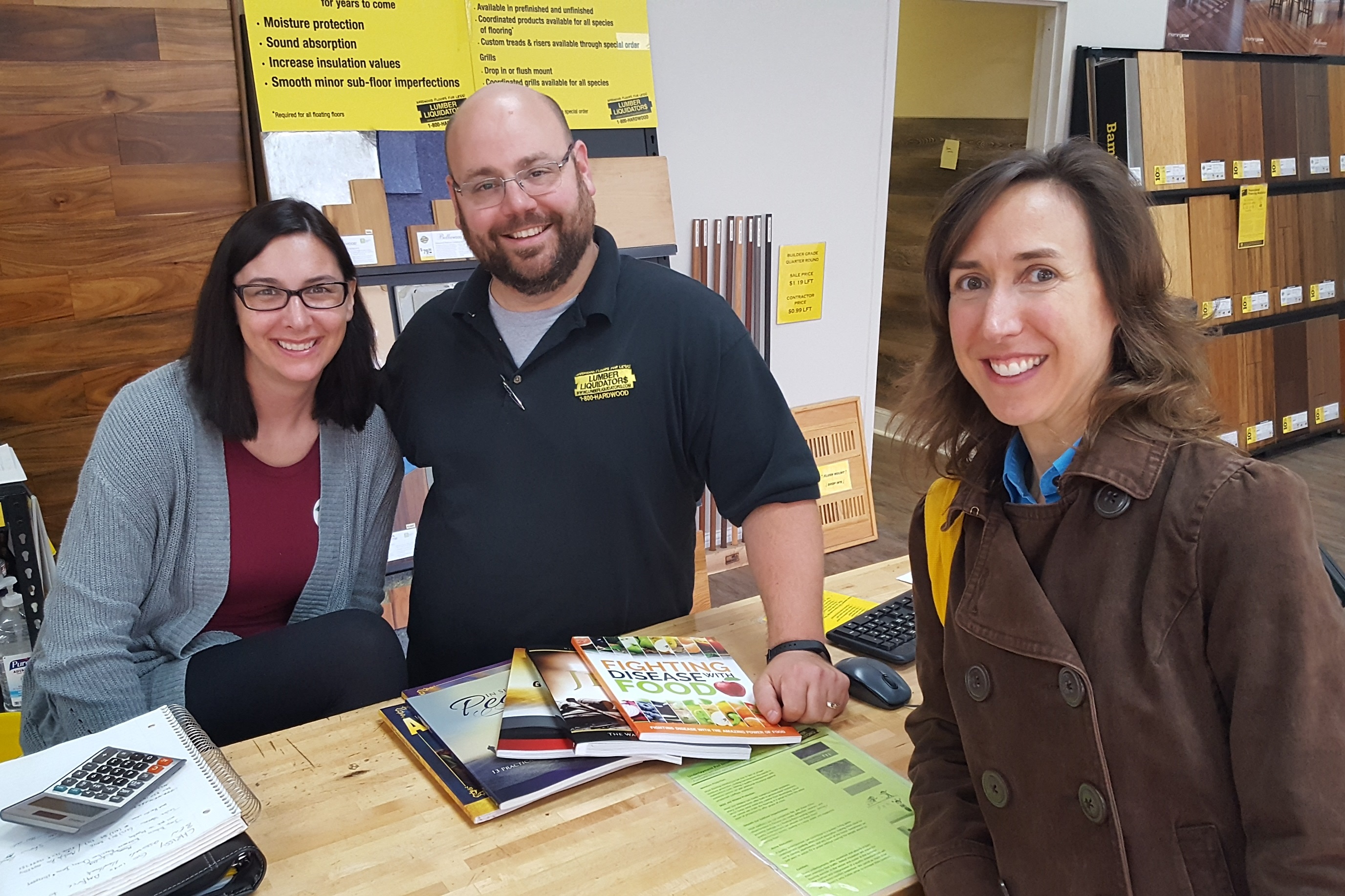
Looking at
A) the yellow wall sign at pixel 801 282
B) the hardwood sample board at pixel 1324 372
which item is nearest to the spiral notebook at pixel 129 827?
the yellow wall sign at pixel 801 282

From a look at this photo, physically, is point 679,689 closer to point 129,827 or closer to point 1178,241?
point 129,827

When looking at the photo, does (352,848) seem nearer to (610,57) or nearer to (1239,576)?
(1239,576)

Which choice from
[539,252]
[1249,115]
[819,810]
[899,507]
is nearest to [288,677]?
[539,252]

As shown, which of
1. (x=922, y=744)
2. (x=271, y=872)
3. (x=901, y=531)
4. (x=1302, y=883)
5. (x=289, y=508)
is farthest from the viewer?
(x=901, y=531)

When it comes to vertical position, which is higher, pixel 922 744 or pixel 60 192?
pixel 60 192

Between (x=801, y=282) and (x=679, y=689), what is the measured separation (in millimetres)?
2932

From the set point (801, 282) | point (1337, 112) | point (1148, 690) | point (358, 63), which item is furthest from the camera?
point (1337, 112)

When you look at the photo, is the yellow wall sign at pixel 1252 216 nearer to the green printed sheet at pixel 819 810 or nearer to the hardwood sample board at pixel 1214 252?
the hardwood sample board at pixel 1214 252

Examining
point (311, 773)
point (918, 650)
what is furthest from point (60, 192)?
point (918, 650)

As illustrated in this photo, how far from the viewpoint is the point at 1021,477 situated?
1.23 metres

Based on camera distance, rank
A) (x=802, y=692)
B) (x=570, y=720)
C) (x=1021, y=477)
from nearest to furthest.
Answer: (x=1021, y=477) < (x=570, y=720) < (x=802, y=692)

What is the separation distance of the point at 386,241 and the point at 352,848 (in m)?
2.22

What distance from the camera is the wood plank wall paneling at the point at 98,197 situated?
2619mm

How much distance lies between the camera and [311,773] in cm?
134
